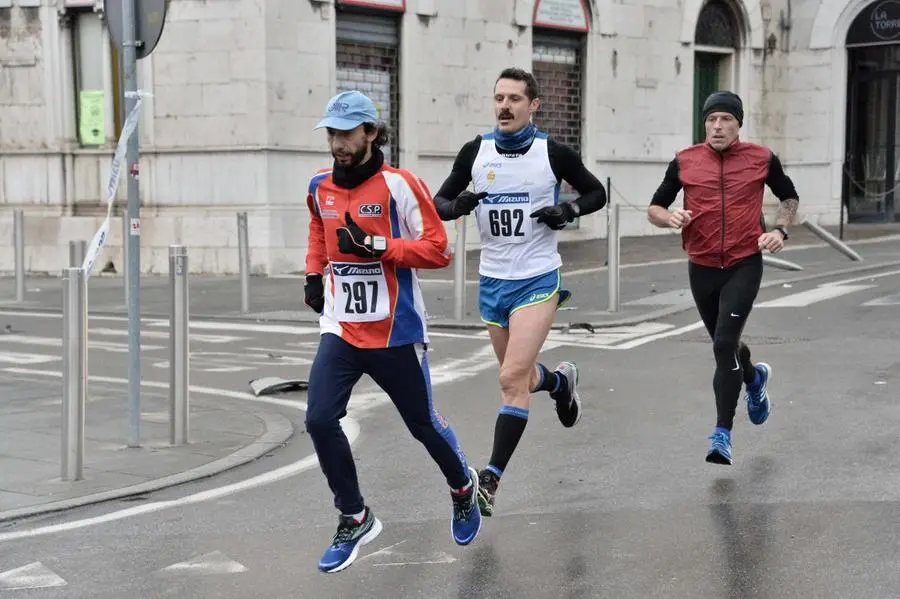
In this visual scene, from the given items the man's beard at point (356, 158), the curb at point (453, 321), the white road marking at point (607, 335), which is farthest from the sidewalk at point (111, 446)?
the curb at point (453, 321)

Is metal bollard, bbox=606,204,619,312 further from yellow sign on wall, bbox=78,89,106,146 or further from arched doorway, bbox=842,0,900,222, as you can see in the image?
arched doorway, bbox=842,0,900,222

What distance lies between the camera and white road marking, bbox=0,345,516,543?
6465 millimetres

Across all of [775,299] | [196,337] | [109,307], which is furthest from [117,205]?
[775,299]

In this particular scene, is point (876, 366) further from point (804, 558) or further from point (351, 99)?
point (351, 99)

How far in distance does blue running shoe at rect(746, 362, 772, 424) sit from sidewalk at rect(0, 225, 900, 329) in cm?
625

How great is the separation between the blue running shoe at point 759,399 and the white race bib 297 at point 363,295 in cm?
316

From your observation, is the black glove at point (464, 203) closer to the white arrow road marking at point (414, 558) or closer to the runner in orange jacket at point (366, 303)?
the runner in orange jacket at point (366, 303)

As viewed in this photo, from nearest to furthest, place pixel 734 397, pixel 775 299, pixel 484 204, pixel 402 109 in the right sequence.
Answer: pixel 484 204
pixel 734 397
pixel 775 299
pixel 402 109

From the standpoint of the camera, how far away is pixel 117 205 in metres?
22.0

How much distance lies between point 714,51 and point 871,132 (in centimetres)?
437

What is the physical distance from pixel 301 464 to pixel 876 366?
5199mm

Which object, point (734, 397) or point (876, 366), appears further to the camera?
point (876, 366)

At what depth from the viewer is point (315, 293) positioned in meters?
5.73

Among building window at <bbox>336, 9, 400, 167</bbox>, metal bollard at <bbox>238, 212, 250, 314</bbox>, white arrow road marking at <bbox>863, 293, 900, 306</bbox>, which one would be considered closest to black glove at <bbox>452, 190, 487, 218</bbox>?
white arrow road marking at <bbox>863, 293, 900, 306</bbox>
